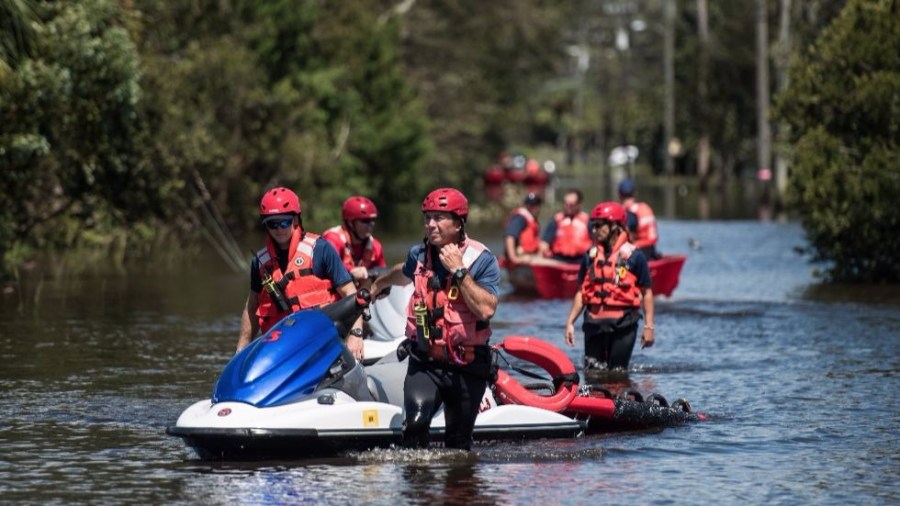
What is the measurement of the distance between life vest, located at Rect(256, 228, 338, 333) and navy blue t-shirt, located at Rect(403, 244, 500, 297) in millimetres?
1401

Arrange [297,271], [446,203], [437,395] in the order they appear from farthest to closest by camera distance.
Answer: [297,271] → [437,395] → [446,203]

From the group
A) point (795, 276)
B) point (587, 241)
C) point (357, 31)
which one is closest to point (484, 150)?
point (357, 31)

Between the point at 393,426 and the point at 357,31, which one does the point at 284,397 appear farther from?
the point at 357,31

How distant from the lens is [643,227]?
2306 cm

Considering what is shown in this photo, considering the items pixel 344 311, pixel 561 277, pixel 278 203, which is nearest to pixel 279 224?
pixel 278 203

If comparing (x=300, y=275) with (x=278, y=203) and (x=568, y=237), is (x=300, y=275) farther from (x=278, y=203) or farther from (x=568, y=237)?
(x=568, y=237)

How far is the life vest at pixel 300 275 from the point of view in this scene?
12.0 m

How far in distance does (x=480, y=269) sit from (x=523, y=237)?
14319mm

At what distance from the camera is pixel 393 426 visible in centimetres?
1131

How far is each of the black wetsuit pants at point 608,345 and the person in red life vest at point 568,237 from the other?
7.52 metres

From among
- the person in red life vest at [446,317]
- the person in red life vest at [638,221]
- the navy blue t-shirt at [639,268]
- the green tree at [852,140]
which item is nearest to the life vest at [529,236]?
the person in red life vest at [638,221]

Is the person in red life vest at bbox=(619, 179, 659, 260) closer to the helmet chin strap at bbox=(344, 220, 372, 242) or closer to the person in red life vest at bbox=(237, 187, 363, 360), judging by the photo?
the helmet chin strap at bbox=(344, 220, 372, 242)

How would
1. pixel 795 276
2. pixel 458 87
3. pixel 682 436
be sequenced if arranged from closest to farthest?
1. pixel 682 436
2. pixel 795 276
3. pixel 458 87

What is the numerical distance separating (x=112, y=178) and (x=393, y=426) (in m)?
17.2
